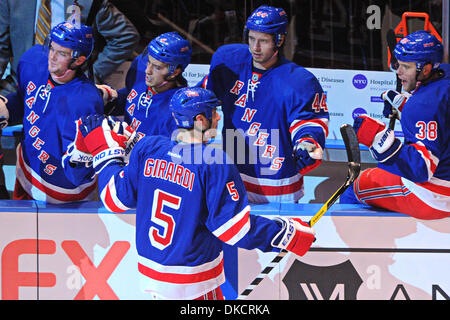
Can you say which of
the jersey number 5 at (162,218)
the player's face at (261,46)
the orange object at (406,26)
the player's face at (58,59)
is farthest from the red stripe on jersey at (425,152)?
the orange object at (406,26)

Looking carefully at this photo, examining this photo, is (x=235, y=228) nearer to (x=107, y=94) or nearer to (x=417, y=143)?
(x=417, y=143)

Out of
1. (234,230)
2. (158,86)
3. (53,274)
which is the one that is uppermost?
(158,86)

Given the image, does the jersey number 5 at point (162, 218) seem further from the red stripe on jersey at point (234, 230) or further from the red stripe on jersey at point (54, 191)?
the red stripe on jersey at point (54, 191)

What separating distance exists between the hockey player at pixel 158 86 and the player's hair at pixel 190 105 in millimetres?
761

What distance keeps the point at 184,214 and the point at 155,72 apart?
1.16 m

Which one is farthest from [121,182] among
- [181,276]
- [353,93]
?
[353,93]

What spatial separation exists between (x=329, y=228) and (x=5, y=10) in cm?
289

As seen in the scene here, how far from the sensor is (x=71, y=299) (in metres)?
3.06

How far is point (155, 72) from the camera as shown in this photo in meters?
3.30

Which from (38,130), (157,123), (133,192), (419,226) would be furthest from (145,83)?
(419,226)

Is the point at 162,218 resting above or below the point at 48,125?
below

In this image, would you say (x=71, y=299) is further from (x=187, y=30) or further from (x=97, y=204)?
(x=187, y=30)

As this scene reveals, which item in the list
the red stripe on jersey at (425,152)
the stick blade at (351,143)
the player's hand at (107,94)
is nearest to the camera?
the stick blade at (351,143)

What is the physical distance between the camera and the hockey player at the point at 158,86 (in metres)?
3.26
